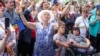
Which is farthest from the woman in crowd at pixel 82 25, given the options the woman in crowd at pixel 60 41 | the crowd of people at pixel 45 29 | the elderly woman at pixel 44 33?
the elderly woman at pixel 44 33

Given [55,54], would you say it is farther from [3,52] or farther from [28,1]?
[28,1]

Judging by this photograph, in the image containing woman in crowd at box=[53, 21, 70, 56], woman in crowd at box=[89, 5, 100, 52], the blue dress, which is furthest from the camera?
woman in crowd at box=[89, 5, 100, 52]

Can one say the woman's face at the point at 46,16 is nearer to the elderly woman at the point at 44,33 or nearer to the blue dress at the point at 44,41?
the elderly woman at the point at 44,33

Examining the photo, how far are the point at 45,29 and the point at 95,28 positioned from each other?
267 cm

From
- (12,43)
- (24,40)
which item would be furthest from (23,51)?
(12,43)

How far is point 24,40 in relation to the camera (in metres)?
8.88

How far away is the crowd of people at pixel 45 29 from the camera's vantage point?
23.6 feet

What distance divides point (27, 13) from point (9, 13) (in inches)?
43.5

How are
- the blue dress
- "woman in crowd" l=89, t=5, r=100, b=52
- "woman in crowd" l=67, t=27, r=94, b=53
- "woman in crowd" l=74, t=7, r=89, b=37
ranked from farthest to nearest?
"woman in crowd" l=89, t=5, r=100, b=52
"woman in crowd" l=74, t=7, r=89, b=37
"woman in crowd" l=67, t=27, r=94, b=53
the blue dress

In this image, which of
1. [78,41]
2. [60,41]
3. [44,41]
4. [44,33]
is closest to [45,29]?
[44,33]

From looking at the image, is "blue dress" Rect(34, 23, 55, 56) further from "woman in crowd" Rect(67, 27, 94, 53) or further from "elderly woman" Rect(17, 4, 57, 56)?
"woman in crowd" Rect(67, 27, 94, 53)

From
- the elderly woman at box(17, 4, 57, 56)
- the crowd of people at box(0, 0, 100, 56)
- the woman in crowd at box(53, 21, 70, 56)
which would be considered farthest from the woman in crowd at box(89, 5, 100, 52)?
the elderly woman at box(17, 4, 57, 56)

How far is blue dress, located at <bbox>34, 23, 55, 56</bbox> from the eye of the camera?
7.32m

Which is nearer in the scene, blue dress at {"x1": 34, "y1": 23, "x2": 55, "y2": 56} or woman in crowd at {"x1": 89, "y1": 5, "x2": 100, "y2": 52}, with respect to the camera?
blue dress at {"x1": 34, "y1": 23, "x2": 55, "y2": 56}
